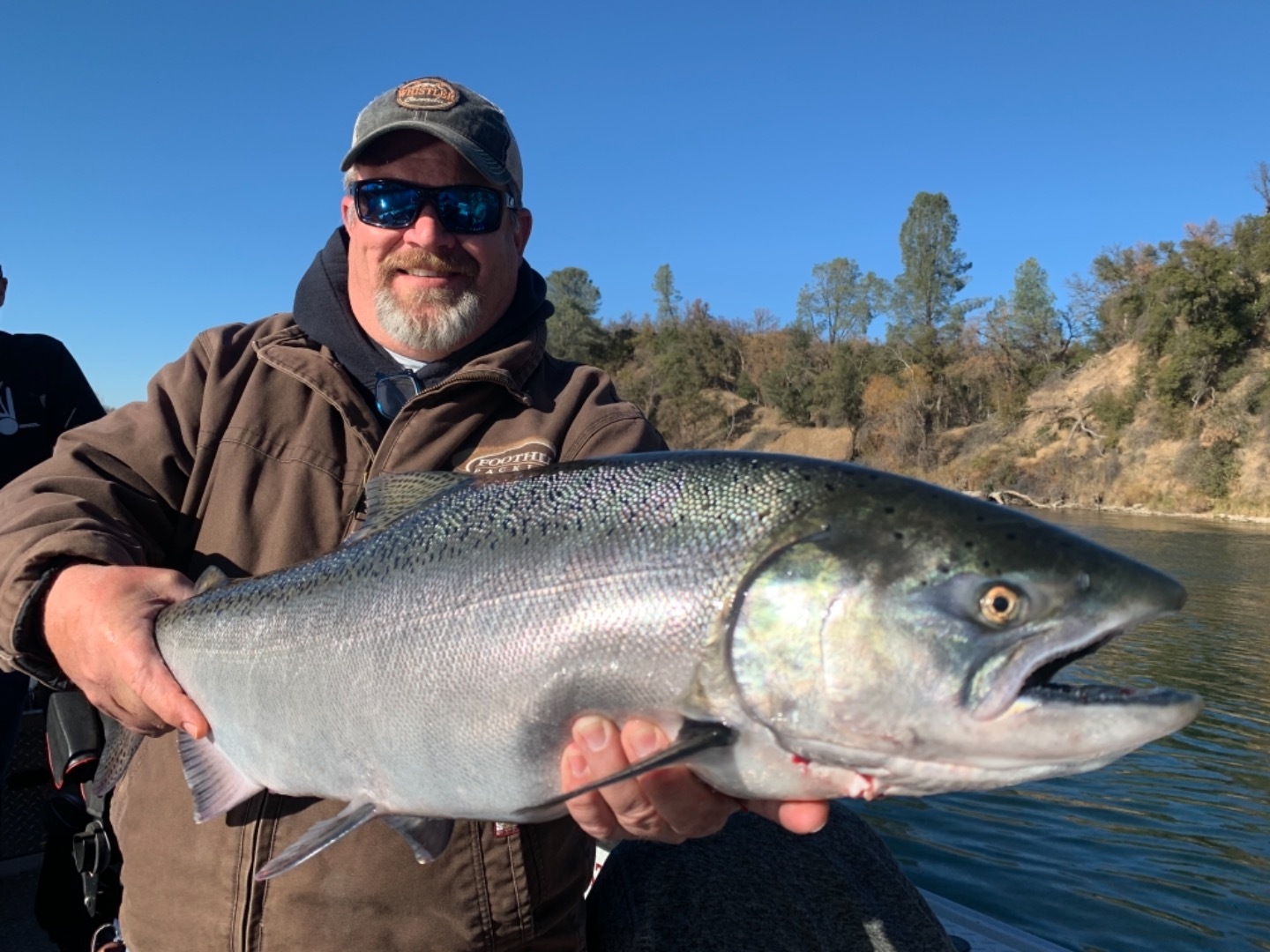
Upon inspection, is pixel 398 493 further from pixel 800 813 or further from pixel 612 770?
pixel 800 813

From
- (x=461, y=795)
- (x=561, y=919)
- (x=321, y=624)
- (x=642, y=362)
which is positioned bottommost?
(x=561, y=919)

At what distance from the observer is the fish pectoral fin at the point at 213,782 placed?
95.6 inches

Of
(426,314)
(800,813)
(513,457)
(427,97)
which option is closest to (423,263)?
(426,314)

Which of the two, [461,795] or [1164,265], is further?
[1164,265]

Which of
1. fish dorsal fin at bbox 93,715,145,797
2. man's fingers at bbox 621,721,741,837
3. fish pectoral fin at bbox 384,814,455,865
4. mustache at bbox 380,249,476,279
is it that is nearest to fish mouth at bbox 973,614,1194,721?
man's fingers at bbox 621,721,741,837

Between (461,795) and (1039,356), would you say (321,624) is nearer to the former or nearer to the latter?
(461,795)

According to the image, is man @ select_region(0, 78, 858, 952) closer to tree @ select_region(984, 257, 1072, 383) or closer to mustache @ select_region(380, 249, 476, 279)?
mustache @ select_region(380, 249, 476, 279)

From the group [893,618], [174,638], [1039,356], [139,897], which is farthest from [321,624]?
[1039,356]

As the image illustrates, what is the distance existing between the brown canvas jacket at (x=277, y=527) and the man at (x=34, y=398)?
2.07 m

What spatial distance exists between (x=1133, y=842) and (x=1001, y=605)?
295 inches

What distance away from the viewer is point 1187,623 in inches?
635

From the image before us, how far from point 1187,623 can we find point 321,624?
17.6 metres

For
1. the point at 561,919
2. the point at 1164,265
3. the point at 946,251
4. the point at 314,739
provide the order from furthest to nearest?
the point at 946,251
the point at 1164,265
the point at 561,919
the point at 314,739

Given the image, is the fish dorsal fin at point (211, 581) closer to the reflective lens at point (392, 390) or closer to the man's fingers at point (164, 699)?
the man's fingers at point (164, 699)
